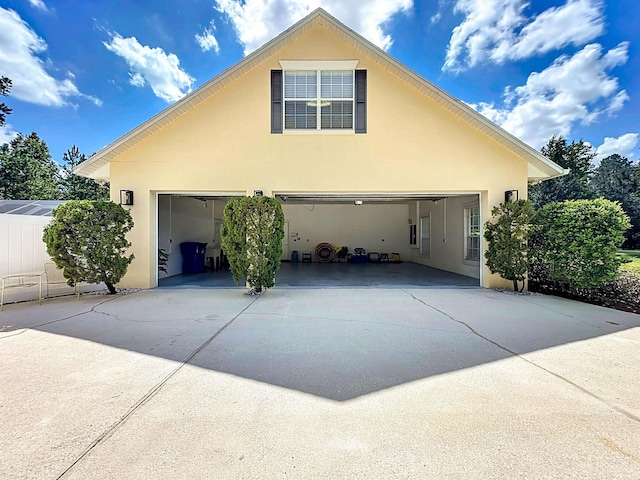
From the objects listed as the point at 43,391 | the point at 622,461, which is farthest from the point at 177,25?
the point at 622,461

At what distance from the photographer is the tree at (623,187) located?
24536 mm

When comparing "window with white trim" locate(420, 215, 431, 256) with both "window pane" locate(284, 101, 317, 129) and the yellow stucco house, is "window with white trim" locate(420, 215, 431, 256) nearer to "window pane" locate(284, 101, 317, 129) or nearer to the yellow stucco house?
the yellow stucco house

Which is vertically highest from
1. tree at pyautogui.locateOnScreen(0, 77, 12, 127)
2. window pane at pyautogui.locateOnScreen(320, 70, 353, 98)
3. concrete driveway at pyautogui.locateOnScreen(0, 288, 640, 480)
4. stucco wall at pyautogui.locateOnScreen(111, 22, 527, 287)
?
tree at pyautogui.locateOnScreen(0, 77, 12, 127)

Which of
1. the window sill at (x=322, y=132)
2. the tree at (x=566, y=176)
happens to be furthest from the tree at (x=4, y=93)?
the tree at (x=566, y=176)

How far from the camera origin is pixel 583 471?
186 centimetres

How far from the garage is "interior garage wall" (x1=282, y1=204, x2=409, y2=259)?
57 millimetres

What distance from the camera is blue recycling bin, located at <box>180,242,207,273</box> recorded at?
38.2 feet

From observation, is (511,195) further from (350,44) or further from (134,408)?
(134,408)

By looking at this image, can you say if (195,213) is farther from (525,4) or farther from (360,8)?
(525,4)

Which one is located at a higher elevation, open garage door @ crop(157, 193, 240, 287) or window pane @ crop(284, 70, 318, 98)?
window pane @ crop(284, 70, 318, 98)

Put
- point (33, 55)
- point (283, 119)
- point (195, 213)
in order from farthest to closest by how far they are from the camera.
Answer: point (33, 55) → point (195, 213) → point (283, 119)

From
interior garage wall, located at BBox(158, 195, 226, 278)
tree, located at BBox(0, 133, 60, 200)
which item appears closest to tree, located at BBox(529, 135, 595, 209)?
interior garage wall, located at BBox(158, 195, 226, 278)

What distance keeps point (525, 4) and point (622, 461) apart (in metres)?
13.1

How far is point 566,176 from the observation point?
22.9 meters
